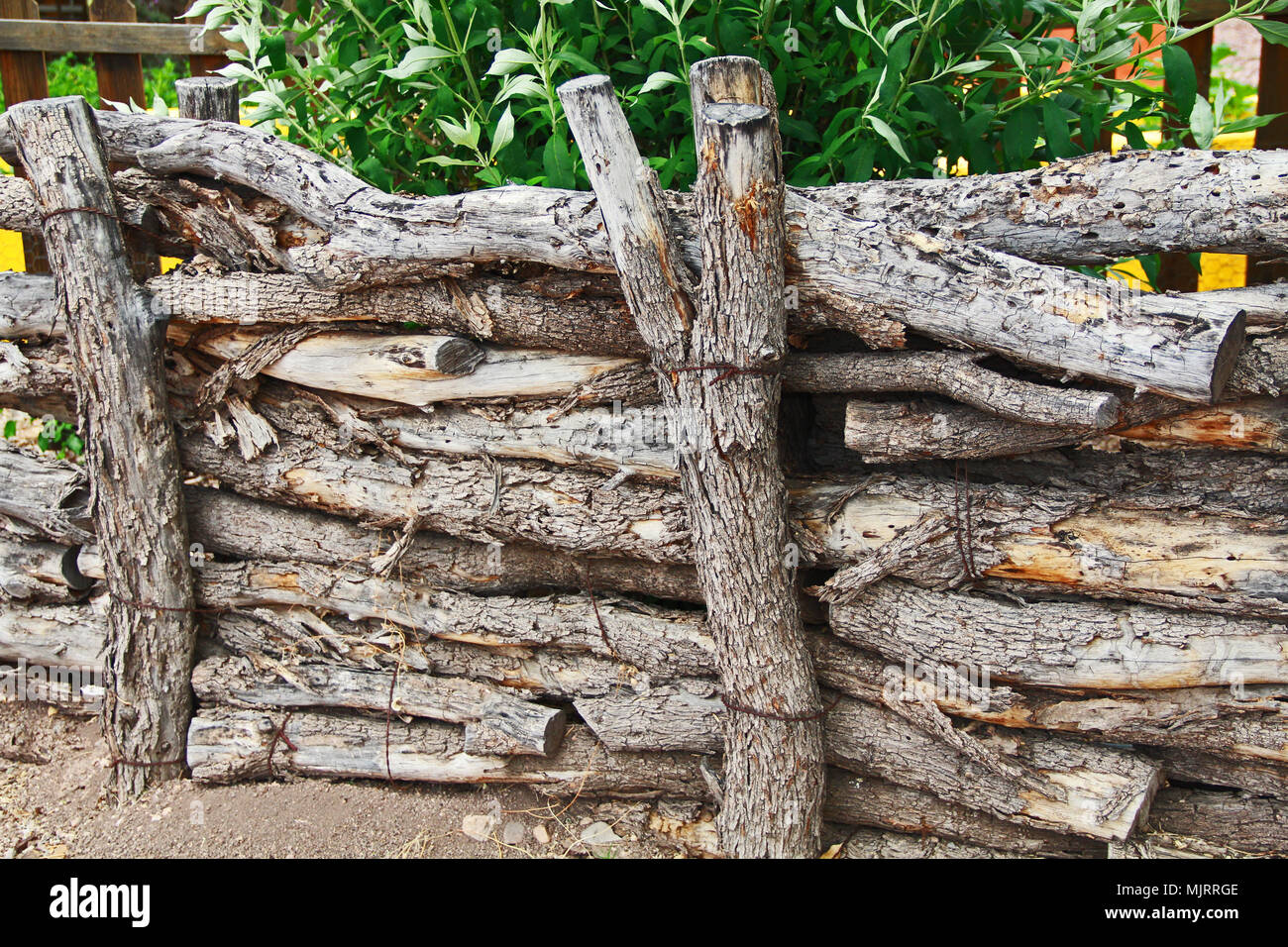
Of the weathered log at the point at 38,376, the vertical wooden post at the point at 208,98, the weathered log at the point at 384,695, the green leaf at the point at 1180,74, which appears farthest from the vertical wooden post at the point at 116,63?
the green leaf at the point at 1180,74

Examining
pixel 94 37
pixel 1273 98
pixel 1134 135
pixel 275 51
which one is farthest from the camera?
pixel 94 37

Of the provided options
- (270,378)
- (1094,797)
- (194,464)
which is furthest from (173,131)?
(1094,797)

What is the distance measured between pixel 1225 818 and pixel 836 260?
1.75m

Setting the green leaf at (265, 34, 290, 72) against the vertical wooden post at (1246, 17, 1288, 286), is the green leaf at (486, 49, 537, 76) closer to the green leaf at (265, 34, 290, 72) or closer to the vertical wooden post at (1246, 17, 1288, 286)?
the green leaf at (265, 34, 290, 72)

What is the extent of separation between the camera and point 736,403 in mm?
2479

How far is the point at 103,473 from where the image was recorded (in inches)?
123

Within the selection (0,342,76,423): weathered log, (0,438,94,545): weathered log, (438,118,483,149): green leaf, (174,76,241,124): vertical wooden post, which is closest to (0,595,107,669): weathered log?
(0,438,94,545): weathered log

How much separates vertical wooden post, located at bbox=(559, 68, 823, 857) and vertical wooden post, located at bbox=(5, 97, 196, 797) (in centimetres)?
155

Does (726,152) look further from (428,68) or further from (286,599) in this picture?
(286,599)

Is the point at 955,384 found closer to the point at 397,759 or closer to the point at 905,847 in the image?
the point at 905,847

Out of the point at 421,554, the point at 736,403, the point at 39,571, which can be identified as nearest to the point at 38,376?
the point at 39,571

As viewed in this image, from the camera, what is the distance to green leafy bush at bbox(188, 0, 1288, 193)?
8.89ft

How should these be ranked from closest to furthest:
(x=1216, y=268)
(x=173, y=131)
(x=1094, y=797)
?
(x=1094, y=797), (x=173, y=131), (x=1216, y=268)

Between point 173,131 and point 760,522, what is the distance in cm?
211
